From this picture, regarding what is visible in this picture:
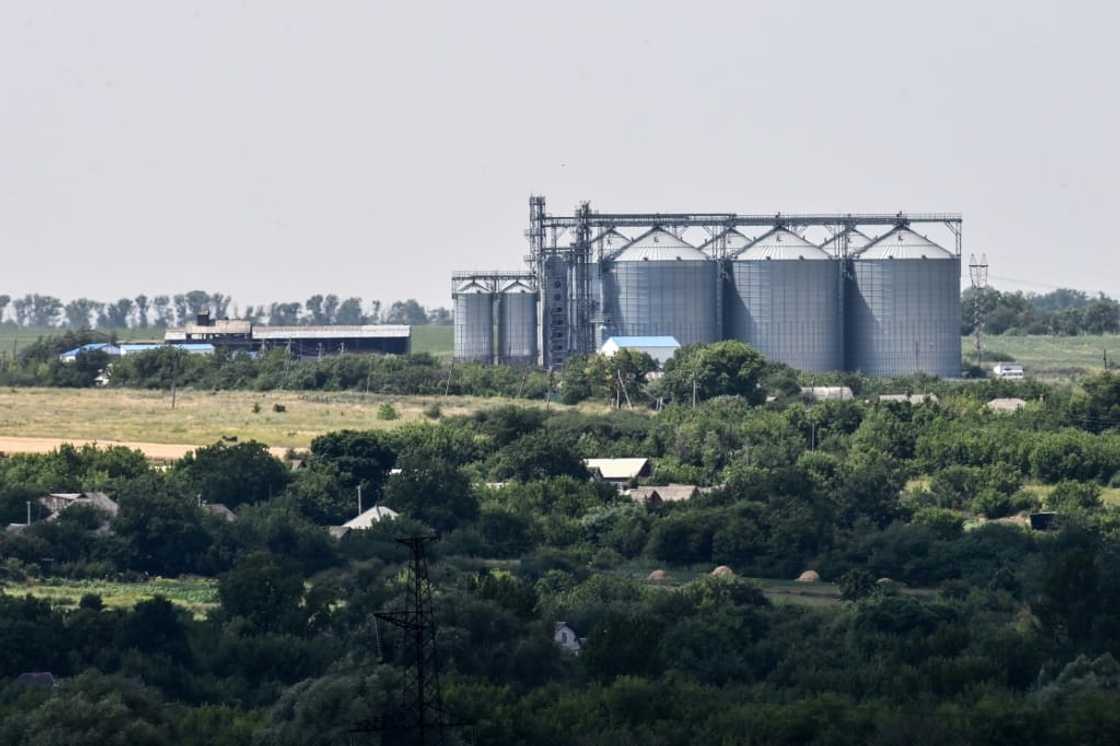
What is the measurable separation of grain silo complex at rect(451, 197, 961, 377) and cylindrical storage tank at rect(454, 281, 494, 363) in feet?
31.9

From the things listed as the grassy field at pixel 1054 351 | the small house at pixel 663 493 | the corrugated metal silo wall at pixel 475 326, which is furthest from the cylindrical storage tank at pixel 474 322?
the small house at pixel 663 493

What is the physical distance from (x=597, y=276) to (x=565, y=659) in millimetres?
66326

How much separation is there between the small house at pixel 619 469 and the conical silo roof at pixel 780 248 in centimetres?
3391

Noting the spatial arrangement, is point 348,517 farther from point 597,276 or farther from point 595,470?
point 597,276

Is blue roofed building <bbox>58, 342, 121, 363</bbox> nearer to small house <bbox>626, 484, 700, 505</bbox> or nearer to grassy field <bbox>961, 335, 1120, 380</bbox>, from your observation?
grassy field <bbox>961, 335, 1120, 380</bbox>

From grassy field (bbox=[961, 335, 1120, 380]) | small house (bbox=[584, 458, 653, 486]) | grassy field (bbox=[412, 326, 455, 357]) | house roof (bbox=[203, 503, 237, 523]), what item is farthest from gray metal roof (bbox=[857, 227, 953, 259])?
grassy field (bbox=[412, 326, 455, 357])

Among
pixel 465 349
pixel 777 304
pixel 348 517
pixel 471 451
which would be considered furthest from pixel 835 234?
pixel 348 517

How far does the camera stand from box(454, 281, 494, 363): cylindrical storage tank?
120000mm

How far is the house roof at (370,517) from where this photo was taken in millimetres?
60875

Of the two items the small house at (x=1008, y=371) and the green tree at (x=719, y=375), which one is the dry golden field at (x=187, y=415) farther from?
the small house at (x=1008, y=371)

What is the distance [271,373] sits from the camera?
112188 mm

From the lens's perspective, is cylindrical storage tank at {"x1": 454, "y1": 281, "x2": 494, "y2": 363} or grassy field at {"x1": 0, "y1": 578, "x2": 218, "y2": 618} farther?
cylindrical storage tank at {"x1": 454, "y1": 281, "x2": 494, "y2": 363}

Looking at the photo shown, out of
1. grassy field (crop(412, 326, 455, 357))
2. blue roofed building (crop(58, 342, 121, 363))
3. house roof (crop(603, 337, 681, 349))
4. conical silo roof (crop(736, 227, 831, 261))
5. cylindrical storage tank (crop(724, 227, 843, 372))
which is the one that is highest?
conical silo roof (crop(736, 227, 831, 261))

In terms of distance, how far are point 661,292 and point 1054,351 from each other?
44.0 m
